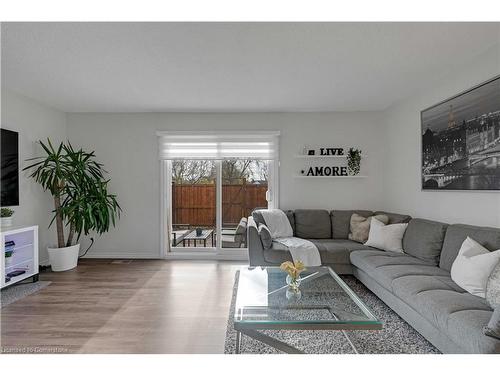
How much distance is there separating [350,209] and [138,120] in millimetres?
3870

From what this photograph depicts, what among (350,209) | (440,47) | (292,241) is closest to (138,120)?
(292,241)

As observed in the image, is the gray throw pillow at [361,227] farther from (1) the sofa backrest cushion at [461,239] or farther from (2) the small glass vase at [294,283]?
(2) the small glass vase at [294,283]

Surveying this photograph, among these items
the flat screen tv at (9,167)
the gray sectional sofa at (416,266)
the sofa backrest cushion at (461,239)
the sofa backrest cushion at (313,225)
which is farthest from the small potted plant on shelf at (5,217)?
the sofa backrest cushion at (461,239)

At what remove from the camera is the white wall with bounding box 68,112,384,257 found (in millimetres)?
4914

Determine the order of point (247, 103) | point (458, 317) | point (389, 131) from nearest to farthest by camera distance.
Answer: point (458, 317) → point (247, 103) → point (389, 131)

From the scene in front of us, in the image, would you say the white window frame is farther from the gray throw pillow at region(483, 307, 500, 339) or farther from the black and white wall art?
the gray throw pillow at region(483, 307, 500, 339)

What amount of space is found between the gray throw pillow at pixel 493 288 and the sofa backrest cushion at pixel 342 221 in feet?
7.79

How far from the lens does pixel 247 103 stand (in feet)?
14.4

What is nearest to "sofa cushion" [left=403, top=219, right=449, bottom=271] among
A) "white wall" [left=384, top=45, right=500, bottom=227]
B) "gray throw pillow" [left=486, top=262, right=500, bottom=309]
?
"white wall" [left=384, top=45, right=500, bottom=227]

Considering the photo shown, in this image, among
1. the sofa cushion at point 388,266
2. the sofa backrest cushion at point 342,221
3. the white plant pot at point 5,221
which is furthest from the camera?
the sofa backrest cushion at point 342,221

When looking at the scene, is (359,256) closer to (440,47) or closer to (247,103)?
(440,47)

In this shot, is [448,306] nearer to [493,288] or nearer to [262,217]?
[493,288]

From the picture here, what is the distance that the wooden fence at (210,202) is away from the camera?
506cm

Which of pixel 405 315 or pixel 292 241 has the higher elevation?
pixel 292 241
